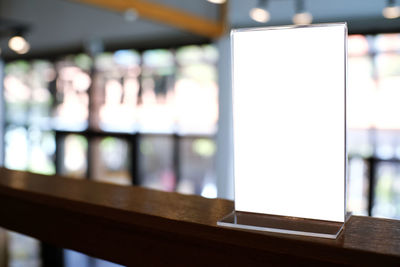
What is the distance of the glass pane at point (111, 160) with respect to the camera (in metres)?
7.21

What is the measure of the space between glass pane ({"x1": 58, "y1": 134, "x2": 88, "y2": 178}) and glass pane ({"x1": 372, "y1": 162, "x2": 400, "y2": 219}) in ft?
16.2

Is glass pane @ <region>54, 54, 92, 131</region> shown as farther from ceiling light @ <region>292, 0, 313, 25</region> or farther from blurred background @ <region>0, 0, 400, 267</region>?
ceiling light @ <region>292, 0, 313, 25</region>

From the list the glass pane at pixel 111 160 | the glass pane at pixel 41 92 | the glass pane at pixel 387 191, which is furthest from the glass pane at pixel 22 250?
the glass pane at pixel 41 92

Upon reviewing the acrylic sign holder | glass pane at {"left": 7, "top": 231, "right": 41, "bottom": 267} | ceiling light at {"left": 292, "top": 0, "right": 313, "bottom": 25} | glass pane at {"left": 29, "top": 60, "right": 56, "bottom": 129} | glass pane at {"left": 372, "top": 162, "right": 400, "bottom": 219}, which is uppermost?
ceiling light at {"left": 292, "top": 0, "right": 313, "bottom": 25}

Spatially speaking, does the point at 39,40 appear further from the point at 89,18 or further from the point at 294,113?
the point at 294,113

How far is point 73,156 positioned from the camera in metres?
8.07

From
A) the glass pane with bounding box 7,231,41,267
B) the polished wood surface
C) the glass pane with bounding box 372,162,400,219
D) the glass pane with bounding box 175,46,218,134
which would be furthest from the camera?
the glass pane with bounding box 175,46,218,134

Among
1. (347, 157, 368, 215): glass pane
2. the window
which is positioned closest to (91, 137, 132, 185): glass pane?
(347, 157, 368, 215): glass pane

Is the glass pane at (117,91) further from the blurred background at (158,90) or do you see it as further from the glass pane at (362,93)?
the glass pane at (362,93)

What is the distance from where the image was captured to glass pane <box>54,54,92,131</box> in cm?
800

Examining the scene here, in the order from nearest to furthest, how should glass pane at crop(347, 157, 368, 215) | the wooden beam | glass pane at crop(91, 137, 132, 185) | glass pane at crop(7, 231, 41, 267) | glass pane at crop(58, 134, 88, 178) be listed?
glass pane at crop(7, 231, 41, 267) < the wooden beam < glass pane at crop(347, 157, 368, 215) < glass pane at crop(91, 137, 132, 185) < glass pane at crop(58, 134, 88, 178)

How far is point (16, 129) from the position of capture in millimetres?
9352

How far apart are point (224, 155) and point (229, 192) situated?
1.74ft

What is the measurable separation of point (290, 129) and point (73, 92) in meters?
7.91
